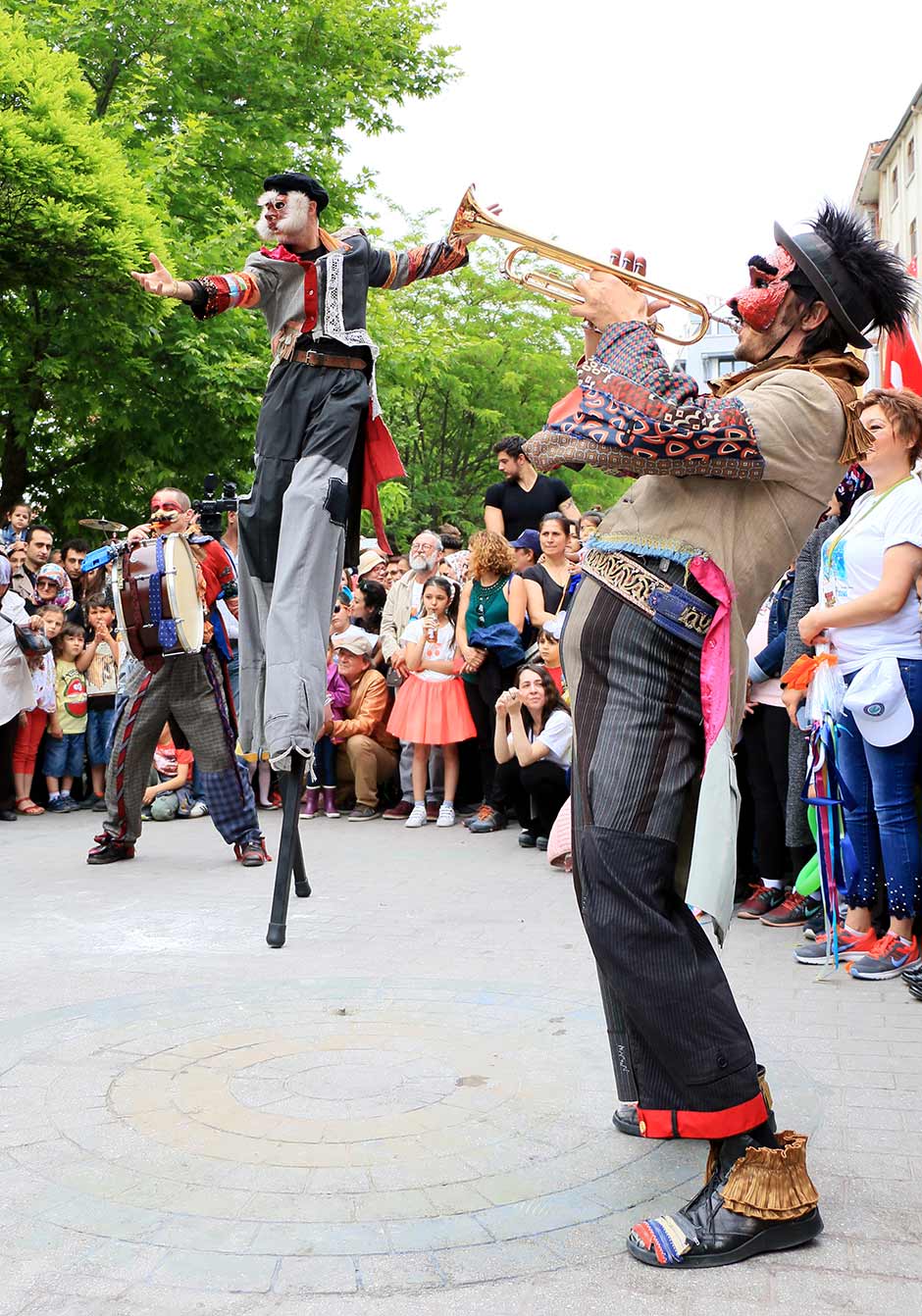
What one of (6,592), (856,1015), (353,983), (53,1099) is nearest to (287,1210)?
(53,1099)

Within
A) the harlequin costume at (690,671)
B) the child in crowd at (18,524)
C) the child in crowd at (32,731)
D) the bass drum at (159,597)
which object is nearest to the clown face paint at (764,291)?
the harlequin costume at (690,671)

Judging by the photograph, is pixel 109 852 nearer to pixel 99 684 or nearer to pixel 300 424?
pixel 99 684

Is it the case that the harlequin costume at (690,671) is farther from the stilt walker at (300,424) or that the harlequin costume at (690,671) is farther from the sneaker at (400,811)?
the sneaker at (400,811)

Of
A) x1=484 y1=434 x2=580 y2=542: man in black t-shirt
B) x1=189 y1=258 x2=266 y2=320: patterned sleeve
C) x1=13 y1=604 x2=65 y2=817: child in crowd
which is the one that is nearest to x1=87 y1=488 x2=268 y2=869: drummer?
x1=13 y1=604 x2=65 y2=817: child in crowd

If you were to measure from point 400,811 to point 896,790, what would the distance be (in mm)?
5348

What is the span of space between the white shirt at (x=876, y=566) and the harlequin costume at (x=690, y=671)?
227 cm

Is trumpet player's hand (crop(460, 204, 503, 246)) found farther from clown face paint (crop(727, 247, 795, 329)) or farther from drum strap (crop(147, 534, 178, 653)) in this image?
drum strap (crop(147, 534, 178, 653))

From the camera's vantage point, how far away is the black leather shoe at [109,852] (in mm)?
A: 7766

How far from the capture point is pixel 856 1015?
432 centimetres

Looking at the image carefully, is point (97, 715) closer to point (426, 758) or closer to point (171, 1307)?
point (426, 758)

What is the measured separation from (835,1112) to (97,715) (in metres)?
8.10

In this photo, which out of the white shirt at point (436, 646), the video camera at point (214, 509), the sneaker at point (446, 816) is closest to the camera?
the video camera at point (214, 509)

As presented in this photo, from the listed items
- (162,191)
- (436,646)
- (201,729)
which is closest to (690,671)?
(201,729)

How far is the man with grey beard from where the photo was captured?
984cm
